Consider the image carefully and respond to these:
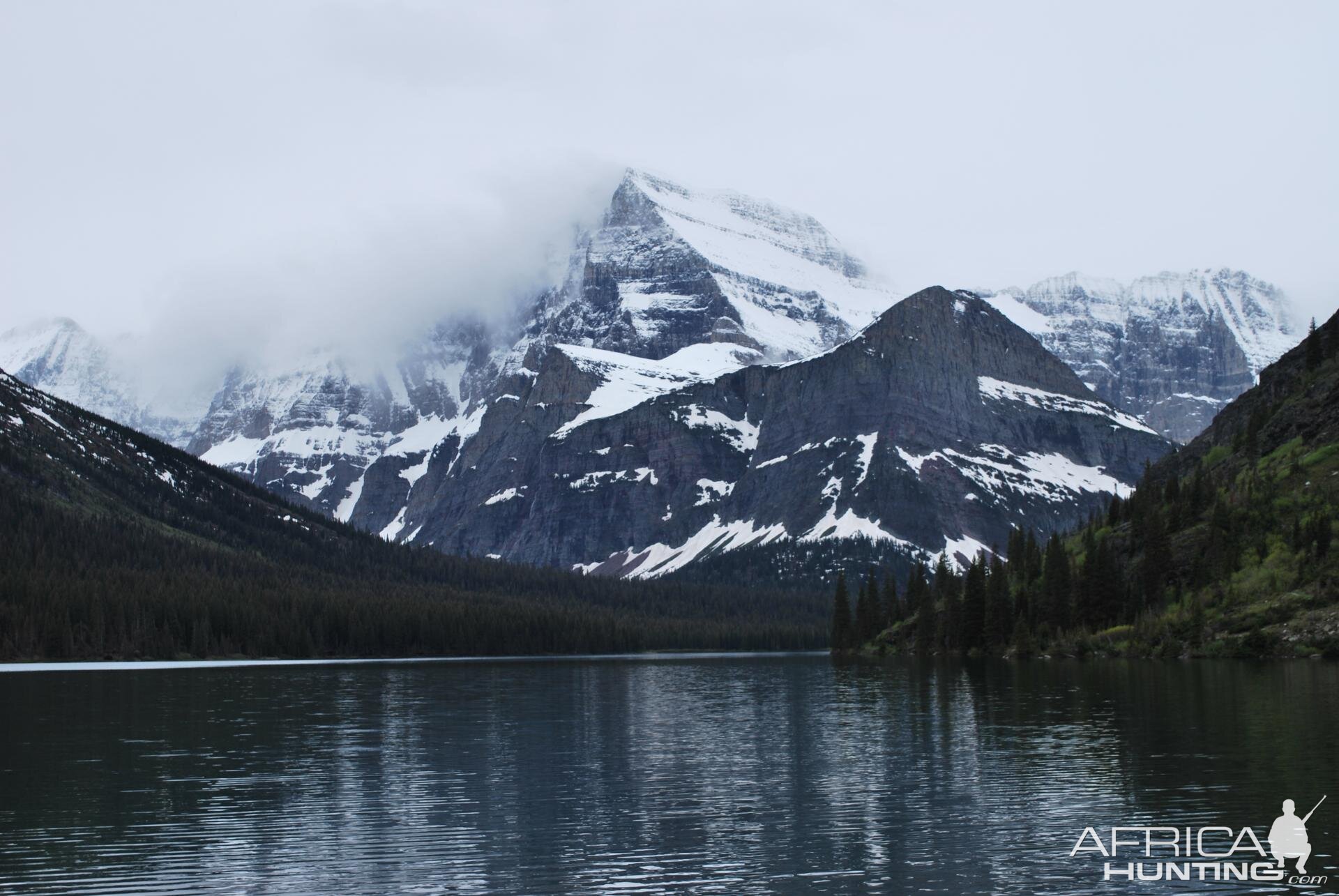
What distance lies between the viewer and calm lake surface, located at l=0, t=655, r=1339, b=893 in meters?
44.2

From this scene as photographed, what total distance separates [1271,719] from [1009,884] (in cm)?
3902

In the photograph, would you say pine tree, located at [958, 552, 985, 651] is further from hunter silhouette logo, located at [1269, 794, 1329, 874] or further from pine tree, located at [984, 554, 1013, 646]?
hunter silhouette logo, located at [1269, 794, 1329, 874]

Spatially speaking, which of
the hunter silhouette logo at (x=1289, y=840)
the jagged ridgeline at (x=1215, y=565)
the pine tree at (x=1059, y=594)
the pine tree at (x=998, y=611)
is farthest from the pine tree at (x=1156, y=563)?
the hunter silhouette logo at (x=1289, y=840)

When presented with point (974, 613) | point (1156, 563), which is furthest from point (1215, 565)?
point (974, 613)

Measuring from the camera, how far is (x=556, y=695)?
5022 inches

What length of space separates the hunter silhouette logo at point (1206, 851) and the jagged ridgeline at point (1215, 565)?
81408 millimetres

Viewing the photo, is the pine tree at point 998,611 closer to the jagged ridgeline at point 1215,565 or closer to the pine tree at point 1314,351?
the jagged ridgeline at point 1215,565

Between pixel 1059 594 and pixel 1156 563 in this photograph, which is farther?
pixel 1059 594

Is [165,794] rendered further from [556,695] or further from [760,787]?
[556,695]

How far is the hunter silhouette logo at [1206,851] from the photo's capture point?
135 feet

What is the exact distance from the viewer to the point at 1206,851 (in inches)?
1735

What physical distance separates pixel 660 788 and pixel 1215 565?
330 ft

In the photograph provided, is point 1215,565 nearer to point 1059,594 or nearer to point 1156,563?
point 1156,563

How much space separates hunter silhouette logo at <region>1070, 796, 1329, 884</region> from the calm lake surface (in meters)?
0.72
